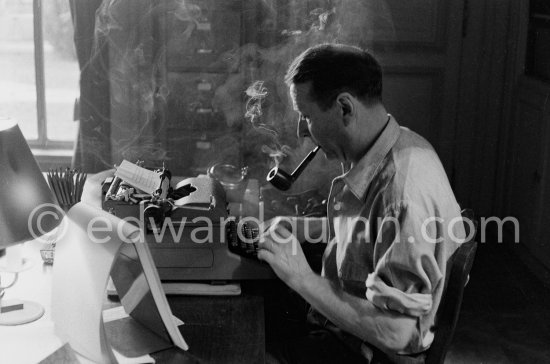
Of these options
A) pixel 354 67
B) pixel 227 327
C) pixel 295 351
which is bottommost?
pixel 295 351

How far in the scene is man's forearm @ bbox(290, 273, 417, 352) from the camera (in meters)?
1.73

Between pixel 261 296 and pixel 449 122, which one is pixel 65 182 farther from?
pixel 449 122

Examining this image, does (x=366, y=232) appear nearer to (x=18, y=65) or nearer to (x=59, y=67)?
(x=59, y=67)

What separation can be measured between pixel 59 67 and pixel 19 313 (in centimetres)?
401

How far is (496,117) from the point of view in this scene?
486 centimetres

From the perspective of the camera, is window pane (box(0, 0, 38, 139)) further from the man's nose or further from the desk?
the man's nose

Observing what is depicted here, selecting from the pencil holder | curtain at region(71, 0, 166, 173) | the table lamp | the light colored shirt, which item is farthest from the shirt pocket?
curtain at region(71, 0, 166, 173)

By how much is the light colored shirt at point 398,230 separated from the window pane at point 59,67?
3.52 m

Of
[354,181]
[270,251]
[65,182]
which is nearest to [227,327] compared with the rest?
[270,251]

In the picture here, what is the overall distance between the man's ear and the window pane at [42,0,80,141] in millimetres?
3486

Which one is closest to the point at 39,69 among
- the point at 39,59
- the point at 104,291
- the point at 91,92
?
the point at 39,59

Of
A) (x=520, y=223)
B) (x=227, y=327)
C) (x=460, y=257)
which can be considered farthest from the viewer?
(x=520, y=223)

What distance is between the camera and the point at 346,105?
1915 millimetres

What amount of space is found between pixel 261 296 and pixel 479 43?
127 inches
